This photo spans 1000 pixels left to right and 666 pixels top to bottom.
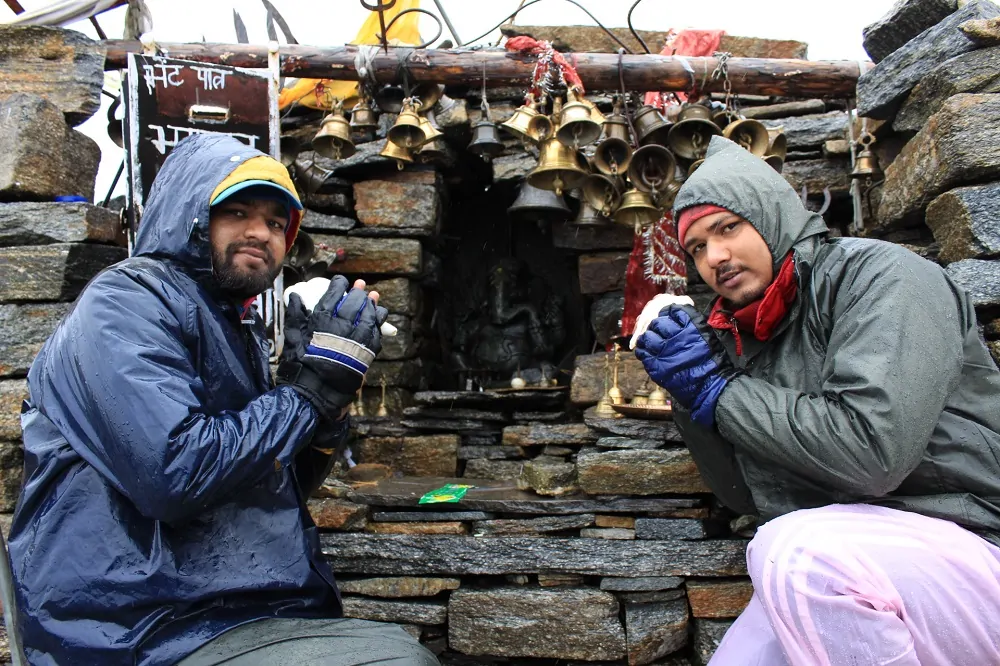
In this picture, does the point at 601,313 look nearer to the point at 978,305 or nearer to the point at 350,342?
the point at 978,305

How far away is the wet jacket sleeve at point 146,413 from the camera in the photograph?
183cm

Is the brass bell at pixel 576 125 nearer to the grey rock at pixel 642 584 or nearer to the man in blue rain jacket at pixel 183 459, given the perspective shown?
the man in blue rain jacket at pixel 183 459

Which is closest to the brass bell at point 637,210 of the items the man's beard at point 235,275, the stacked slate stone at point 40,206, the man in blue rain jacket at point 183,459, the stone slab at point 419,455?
the stone slab at point 419,455

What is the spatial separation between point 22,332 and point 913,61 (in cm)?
460

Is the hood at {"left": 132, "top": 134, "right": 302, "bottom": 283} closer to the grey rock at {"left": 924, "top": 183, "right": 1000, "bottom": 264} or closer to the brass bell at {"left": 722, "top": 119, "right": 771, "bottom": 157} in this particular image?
the grey rock at {"left": 924, "top": 183, "right": 1000, "bottom": 264}

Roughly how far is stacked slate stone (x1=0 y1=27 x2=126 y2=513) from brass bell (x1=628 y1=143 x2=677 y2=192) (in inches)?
116

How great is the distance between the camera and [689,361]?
2.23 meters

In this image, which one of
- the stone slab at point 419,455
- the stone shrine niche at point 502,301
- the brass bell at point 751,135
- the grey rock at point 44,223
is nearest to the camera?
the grey rock at point 44,223

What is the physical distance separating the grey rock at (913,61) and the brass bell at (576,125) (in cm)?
146

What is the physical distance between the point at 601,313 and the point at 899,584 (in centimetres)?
368

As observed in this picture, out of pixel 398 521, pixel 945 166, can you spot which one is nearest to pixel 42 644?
pixel 398 521

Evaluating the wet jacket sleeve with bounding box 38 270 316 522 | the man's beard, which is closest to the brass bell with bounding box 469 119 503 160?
the man's beard

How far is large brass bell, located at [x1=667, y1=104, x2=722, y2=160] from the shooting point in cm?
450

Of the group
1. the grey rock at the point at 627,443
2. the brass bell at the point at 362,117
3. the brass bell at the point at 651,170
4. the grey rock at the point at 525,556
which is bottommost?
the grey rock at the point at 525,556
